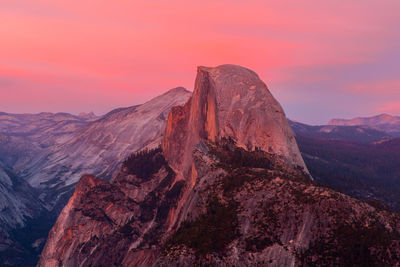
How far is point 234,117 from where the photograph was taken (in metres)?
95.8

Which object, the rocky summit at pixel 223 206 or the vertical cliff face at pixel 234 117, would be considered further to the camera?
the vertical cliff face at pixel 234 117

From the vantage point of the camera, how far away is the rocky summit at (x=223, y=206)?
5375 cm

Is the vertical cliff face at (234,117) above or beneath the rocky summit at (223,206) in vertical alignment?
above

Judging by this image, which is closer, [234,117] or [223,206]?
[223,206]

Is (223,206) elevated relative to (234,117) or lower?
lower

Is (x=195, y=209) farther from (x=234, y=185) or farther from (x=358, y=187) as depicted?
(x=358, y=187)

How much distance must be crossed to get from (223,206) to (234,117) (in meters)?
35.3

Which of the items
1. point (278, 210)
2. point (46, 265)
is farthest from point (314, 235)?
point (46, 265)

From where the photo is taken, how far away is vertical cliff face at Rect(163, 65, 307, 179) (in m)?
89.2

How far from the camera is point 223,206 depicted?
6450cm

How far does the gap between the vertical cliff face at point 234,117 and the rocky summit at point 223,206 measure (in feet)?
0.93

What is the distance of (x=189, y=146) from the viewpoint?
109 metres

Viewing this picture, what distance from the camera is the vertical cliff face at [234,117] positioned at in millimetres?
89250

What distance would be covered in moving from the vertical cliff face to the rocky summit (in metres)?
0.28
